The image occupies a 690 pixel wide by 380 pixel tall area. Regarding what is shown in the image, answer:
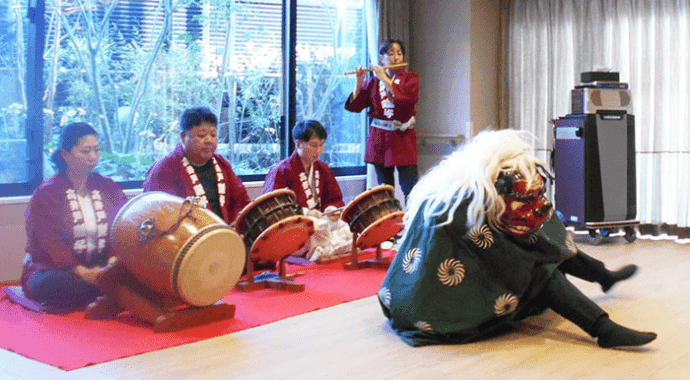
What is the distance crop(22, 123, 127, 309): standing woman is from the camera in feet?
10.4

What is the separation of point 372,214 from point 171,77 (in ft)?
6.13

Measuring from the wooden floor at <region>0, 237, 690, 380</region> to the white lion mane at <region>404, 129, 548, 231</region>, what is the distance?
0.47m

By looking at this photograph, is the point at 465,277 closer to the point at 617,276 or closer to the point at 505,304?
the point at 505,304

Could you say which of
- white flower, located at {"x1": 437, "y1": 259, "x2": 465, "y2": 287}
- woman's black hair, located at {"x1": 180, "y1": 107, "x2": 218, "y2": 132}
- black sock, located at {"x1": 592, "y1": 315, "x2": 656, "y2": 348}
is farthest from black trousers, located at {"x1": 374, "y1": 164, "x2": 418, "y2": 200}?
black sock, located at {"x1": 592, "y1": 315, "x2": 656, "y2": 348}

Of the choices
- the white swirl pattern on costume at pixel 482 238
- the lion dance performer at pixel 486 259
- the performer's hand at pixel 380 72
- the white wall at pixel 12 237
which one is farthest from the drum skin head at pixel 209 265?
the performer's hand at pixel 380 72

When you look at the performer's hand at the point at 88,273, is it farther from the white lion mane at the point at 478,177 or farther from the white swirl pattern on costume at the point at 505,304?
the white swirl pattern on costume at the point at 505,304

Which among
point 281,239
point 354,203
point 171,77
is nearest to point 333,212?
point 354,203

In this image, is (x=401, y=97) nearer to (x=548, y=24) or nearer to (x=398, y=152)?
(x=398, y=152)

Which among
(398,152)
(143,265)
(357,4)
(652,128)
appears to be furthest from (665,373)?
(357,4)

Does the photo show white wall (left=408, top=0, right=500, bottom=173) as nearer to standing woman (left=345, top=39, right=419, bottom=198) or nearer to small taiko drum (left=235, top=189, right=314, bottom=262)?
standing woman (left=345, top=39, right=419, bottom=198)

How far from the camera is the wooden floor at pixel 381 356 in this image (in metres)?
2.34

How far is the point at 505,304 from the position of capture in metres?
2.63

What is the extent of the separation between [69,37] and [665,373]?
12.3ft

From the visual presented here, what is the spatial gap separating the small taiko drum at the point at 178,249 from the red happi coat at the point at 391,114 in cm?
243
